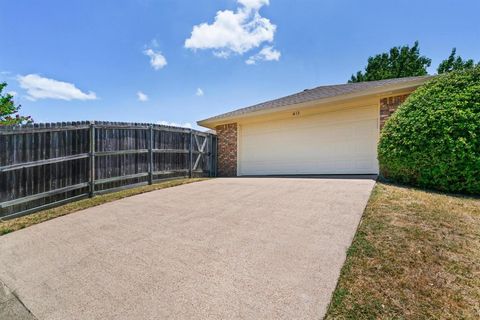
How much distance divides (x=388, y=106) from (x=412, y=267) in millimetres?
6414

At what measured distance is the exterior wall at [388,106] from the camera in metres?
7.16

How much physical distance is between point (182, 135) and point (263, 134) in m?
3.50

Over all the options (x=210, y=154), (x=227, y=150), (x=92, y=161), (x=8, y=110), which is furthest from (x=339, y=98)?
(x=8, y=110)

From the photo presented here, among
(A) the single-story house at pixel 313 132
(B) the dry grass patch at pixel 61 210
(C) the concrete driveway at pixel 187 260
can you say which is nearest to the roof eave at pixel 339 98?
(A) the single-story house at pixel 313 132

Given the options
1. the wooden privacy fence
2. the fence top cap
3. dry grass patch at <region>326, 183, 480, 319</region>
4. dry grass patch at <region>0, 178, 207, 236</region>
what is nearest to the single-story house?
the wooden privacy fence

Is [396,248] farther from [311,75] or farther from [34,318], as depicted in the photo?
[311,75]

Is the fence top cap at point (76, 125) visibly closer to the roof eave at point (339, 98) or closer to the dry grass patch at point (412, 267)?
the roof eave at point (339, 98)

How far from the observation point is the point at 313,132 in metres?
8.86

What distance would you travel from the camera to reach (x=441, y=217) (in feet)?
11.7

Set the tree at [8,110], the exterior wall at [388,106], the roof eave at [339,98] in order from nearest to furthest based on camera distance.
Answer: the roof eave at [339,98], the exterior wall at [388,106], the tree at [8,110]

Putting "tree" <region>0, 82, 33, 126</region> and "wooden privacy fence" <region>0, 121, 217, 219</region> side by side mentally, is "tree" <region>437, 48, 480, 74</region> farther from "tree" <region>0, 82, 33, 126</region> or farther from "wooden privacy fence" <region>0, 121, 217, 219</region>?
"tree" <region>0, 82, 33, 126</region>

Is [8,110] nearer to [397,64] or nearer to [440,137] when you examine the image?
[440,137]

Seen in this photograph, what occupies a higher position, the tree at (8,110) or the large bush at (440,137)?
the tree at (8,110)

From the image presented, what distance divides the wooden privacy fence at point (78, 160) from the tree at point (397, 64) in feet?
65.9
